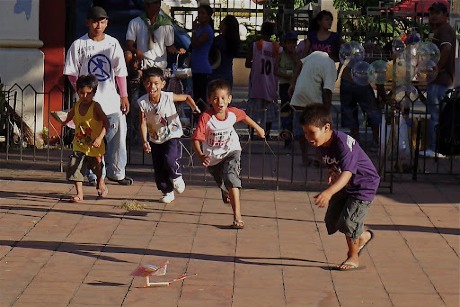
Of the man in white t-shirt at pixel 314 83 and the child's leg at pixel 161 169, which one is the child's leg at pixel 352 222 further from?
the man in white t-shirt at pixel 314 83

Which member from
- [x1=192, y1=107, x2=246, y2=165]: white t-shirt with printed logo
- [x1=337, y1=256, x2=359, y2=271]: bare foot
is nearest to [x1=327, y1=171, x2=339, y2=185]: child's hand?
[x1=337, y1=256, x2=359, y2=271]: bare foot

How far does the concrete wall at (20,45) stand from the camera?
44.4 feet

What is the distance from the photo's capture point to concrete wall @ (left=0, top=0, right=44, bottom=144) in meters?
13.5

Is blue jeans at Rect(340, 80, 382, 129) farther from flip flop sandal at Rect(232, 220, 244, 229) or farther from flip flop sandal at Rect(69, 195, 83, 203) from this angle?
flip flop sandal at Rect(232, 220, 244, 229)

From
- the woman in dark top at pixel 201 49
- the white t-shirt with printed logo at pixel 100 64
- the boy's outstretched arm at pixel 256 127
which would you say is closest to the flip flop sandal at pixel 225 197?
the boy's outstretched arm at pixel 256 127

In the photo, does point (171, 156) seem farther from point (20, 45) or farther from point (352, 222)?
point (20, 45)

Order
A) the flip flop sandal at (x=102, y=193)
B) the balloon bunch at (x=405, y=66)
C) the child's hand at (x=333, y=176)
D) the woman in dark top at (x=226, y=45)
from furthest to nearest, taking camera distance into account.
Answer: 1. the woman in dark top at (x=226, y=45)
2. the balloon bunch at (x=405, y=66)
3. the flip flop sandal at (x=102, y=193)
4. the child's hand at (x=333, y=176)

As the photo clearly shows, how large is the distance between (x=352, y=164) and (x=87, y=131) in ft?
11.7

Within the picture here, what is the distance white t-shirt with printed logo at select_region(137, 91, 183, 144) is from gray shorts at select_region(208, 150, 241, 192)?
87cm

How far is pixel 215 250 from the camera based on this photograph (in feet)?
27.4

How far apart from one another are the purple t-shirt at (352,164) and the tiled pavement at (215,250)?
60cm

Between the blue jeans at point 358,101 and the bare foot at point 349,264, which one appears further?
the blue jeans at point 358,101

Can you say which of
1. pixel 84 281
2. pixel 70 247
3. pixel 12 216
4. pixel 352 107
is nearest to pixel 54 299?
pixel 84 281

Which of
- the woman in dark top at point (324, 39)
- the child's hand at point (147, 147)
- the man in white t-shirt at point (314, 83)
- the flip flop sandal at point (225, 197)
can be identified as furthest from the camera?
the woman in dark top at point (324, 39)
